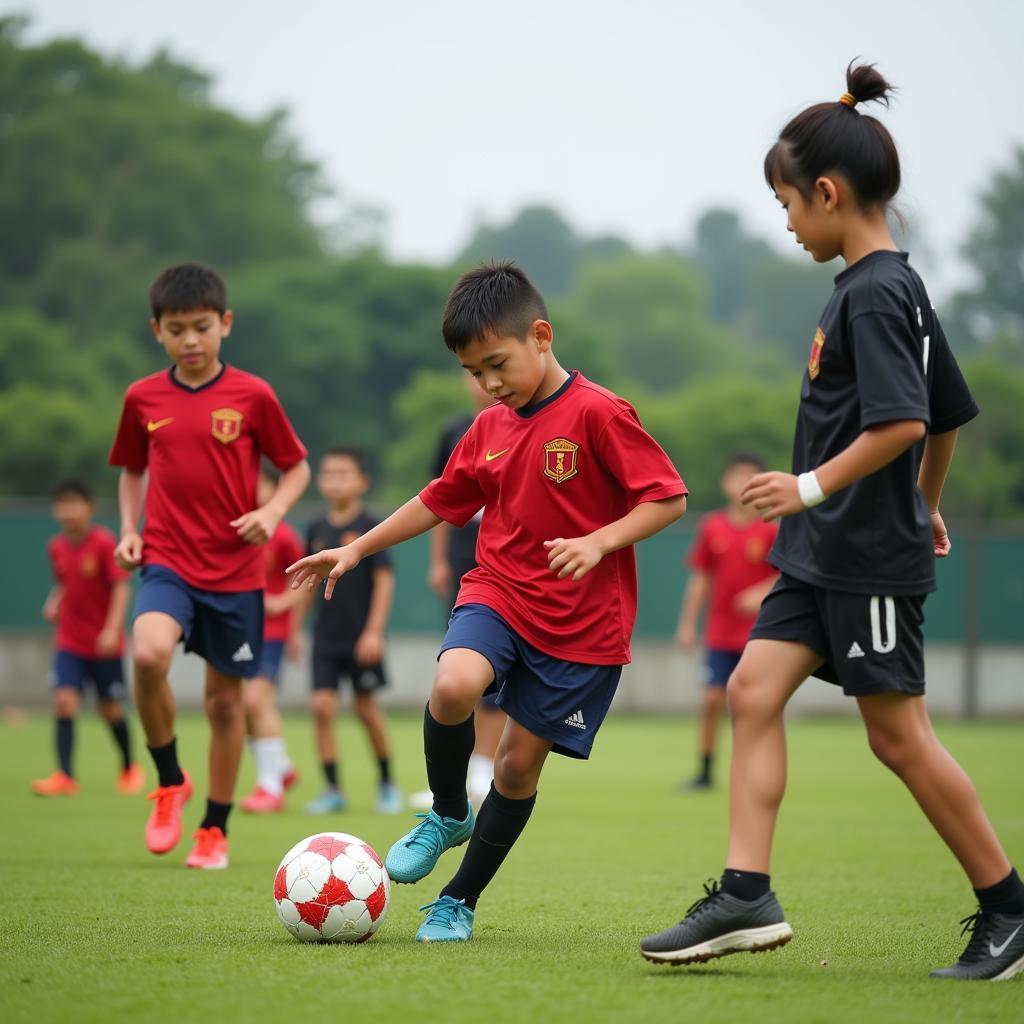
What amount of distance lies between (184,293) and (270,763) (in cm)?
418

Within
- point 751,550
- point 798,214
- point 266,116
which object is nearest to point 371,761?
point 751,550

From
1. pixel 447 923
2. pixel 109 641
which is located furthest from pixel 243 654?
pixel 109 641

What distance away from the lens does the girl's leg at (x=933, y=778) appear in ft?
13.6

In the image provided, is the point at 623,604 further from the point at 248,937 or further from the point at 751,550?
the point at 751,550

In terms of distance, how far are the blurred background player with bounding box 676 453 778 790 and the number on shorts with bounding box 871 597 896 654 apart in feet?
22.5

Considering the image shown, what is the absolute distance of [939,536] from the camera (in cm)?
461

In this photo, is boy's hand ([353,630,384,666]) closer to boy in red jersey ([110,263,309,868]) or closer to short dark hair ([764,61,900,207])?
boy in red jersey ([110,263,309,868])

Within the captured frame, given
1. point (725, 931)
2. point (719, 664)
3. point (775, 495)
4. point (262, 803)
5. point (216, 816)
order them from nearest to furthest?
point (775, 495) → point (725, 931) → point (216, 816) → point (262, 803) → point (719, 664)

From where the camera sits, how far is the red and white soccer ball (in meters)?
4.74

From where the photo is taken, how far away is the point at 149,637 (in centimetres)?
625

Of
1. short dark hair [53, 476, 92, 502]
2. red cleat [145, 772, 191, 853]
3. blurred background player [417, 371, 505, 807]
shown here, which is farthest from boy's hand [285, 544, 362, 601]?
short dark hair [53, 476, 92, 502]

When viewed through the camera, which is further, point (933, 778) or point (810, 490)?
point (933, 778)

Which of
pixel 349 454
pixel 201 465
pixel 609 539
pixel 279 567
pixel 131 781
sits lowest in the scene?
pixel 131 781

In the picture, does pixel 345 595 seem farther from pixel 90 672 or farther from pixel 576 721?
pixel 576 721
